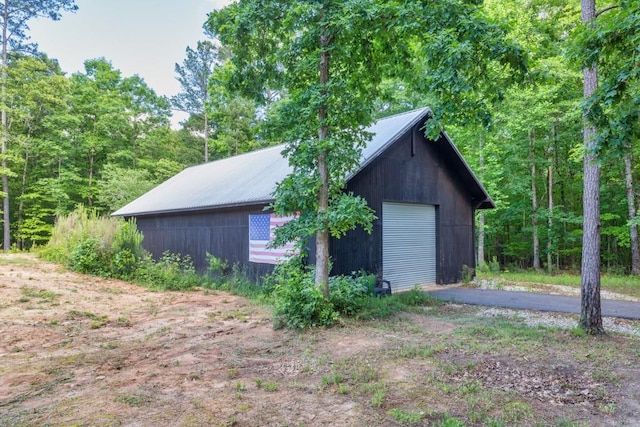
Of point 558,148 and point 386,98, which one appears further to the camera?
point 558,148

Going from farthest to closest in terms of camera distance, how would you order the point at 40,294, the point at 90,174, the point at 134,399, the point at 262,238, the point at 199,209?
the point at 90,174 < the point at 199,209 < the point at 262,238 < the point at 40,294 < the point at 134,399

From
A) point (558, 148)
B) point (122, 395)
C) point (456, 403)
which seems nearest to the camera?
point (456, 403)

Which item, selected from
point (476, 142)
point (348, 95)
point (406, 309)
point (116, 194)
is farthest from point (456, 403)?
point (116, 194)

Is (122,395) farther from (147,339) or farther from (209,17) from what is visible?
(209,17)

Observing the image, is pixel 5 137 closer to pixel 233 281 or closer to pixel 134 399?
pixel 233 281

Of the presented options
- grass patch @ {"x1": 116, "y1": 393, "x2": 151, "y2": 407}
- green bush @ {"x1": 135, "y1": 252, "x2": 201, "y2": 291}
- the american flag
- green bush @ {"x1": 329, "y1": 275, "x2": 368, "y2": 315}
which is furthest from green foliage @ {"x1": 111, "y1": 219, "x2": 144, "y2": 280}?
grass patch @ {"x1": 116, "y1": 393, "x2": 151, "y2": 407}

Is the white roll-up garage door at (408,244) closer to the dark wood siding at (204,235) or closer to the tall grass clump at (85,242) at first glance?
the dark wood siding at (204,235)

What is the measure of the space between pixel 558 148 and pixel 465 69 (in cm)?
1421

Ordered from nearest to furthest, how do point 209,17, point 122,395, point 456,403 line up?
point 456,403 → point 122,395 → point 209,17

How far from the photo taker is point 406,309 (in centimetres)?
709

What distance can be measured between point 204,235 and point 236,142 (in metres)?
14.2

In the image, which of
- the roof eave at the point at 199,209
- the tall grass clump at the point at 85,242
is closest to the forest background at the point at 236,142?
the roof eave at the point at 199,209

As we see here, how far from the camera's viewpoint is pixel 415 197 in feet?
32.0

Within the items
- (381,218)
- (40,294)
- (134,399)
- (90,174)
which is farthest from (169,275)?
(90,174)
